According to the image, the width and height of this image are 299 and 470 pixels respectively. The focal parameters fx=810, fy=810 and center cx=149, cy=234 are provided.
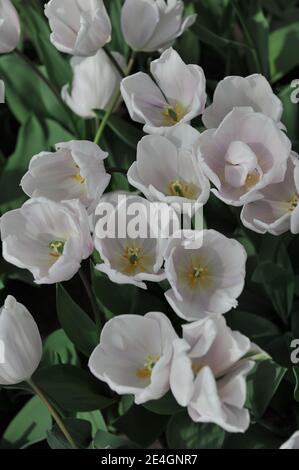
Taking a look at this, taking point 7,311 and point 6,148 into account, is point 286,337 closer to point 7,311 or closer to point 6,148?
point 7,311

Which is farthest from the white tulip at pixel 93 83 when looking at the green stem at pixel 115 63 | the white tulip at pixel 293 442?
the white tulip at pixel 293 442

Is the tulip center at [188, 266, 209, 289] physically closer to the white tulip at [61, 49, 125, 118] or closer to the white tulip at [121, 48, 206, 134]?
the white tulip at [121, 48, 206, 134]

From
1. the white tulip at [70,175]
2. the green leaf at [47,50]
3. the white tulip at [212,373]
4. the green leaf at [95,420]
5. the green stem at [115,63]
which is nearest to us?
the white tulip at [212,373]

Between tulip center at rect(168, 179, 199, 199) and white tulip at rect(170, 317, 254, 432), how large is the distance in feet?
0.54

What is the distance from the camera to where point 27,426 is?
3.04 feet

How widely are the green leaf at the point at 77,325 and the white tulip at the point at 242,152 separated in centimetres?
21

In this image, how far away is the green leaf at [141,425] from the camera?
0.85m

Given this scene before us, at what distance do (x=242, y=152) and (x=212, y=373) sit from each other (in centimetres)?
22

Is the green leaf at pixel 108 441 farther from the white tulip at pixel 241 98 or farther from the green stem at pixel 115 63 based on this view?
the green stem at pixel 115 63

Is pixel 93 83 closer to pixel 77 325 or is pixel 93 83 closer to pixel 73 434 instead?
pixel 77 325

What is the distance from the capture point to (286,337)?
2.94 ft

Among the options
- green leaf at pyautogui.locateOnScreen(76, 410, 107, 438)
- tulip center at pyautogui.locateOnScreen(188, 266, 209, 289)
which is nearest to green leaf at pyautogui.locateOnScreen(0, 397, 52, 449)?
green leaf at pyautogui.locateOnScreen(76, 410, 107, 438)

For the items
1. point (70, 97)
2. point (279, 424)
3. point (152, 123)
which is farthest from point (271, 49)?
point (279, 424)

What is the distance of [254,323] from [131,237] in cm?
19
